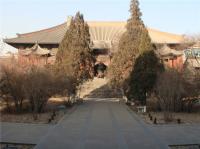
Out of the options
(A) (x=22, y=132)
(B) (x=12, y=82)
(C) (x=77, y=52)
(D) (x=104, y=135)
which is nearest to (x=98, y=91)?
(C) (x=77, y=52)

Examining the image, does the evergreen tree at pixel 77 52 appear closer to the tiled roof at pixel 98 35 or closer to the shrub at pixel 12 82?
the shrub at pixel 12 82

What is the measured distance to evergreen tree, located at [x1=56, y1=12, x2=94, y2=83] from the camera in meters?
31.5

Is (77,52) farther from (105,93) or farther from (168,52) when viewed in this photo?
(168,52)

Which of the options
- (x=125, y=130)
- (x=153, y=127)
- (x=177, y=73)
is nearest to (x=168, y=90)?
(x=177, y=73)

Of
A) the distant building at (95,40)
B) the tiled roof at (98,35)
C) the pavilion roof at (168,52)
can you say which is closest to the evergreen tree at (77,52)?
the pavilion roof at (168,52)

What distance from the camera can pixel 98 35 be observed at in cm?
5916

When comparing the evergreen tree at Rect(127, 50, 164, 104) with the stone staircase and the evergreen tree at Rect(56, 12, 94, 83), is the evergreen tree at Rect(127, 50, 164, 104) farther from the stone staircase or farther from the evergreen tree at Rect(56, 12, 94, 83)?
the stone staircase

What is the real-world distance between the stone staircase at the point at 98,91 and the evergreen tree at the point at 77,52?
9099 millimetres

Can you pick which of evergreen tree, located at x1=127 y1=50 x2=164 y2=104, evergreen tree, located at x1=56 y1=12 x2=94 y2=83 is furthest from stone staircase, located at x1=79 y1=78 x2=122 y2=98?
evergreen tree, located at x1=127 y1=50 x2=164 y2=104

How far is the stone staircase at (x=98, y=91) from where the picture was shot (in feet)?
139

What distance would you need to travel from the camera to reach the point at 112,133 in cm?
1423

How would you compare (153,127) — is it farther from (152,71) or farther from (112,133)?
(152,71)

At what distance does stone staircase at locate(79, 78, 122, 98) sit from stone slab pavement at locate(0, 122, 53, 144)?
2593 cm

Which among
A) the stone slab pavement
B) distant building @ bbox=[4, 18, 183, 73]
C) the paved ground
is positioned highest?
distant building @ bbox=[4, 18, 183, 73]
